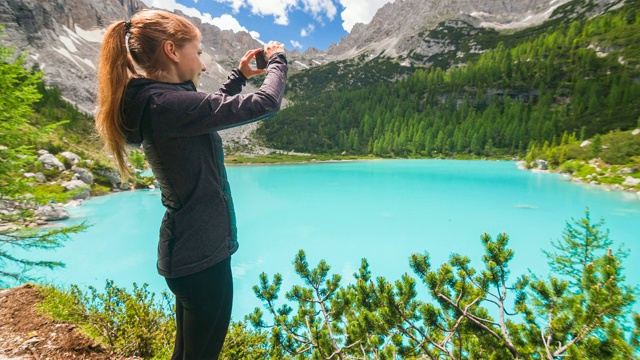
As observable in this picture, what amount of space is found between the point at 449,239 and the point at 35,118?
→ 149ft

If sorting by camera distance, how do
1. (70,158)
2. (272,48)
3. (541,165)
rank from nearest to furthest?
(272,48) < (70,158) < (541,165)

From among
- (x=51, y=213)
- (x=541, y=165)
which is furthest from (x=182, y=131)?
(x=541, y=165)

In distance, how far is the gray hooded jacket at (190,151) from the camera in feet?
3.56

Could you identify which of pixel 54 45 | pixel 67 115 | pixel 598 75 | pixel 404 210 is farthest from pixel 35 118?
pixel 598 75

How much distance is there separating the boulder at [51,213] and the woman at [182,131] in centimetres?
1916

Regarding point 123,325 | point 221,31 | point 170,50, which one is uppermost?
point 221,31

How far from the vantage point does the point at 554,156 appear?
38500mm

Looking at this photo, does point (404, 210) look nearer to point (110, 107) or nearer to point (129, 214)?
point (129, 214)

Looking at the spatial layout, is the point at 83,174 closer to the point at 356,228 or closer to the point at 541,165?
the point at 356,228

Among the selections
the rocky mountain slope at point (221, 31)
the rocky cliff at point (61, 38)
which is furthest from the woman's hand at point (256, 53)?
the rocky cliff at point (61, 38)

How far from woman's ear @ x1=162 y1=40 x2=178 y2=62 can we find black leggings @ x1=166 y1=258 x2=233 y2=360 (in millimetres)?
825

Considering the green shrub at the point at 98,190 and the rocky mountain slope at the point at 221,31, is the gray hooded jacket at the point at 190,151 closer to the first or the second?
the green shrub at the point at 98,190

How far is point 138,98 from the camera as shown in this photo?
1.08m

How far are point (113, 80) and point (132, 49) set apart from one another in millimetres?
158
